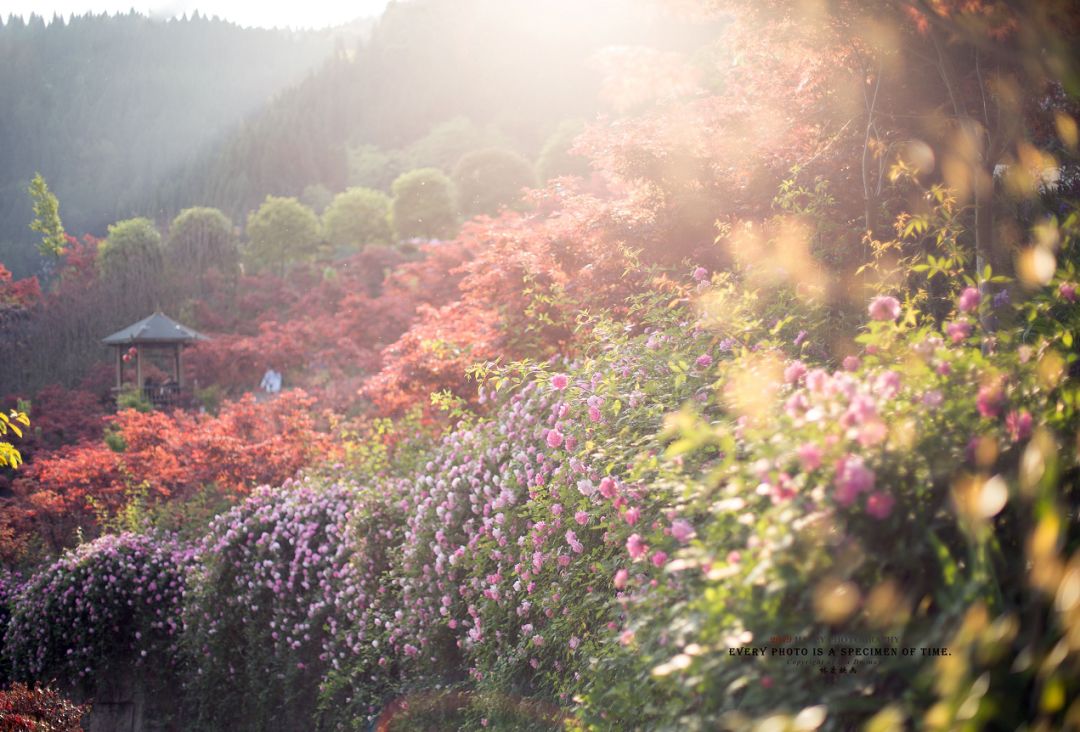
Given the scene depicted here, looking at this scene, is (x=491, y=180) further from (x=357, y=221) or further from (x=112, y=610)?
(x=112, y=610)

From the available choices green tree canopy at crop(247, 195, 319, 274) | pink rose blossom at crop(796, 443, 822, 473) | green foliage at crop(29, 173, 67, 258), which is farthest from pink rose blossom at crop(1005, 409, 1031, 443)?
green foliage at crop(29, 173, 67, 258)

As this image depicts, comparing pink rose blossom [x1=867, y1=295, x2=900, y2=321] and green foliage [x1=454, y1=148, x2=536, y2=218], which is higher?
pink rose blossom [x1=867, y1=295, x2=900, y2=321]

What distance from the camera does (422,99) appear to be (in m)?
63.6

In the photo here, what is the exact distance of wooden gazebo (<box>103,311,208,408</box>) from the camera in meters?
16.4

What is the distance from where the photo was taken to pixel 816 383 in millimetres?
1855

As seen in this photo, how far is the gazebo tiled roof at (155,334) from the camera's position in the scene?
16.4 m

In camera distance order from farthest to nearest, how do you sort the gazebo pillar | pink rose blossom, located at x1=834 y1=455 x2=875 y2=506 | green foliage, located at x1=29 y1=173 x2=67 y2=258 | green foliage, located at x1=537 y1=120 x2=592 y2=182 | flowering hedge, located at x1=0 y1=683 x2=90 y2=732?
green foliage, located at x1=29 y1=173 x2=67 y2=258 → green foliage, located at x1=537 y1=120 x2=592 y2=182 → the gazebo pillar → flowering hedge, located at x1=0 y1=683 x2=90 y2=732 → pink rose blossom, located at x1=834 y1=455 x2=875 y2=506

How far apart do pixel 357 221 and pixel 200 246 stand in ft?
22.8

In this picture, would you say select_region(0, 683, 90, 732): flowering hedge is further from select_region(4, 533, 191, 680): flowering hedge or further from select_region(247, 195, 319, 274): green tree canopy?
select_region(247, 195, 319, 274): green tree canopy

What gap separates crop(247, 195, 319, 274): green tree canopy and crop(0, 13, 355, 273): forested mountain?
70.4 ft

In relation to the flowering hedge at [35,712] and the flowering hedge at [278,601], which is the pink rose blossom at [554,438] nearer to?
the flowering hedge at [278,601]

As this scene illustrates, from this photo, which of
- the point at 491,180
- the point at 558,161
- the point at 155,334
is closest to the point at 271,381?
the point at 155,334

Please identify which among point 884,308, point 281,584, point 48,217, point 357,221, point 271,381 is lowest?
point 48,217

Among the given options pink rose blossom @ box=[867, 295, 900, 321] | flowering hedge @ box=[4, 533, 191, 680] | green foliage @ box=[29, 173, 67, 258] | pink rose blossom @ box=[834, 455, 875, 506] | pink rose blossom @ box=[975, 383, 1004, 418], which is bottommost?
green foliage @ box=[29, 173, 67, 258]
